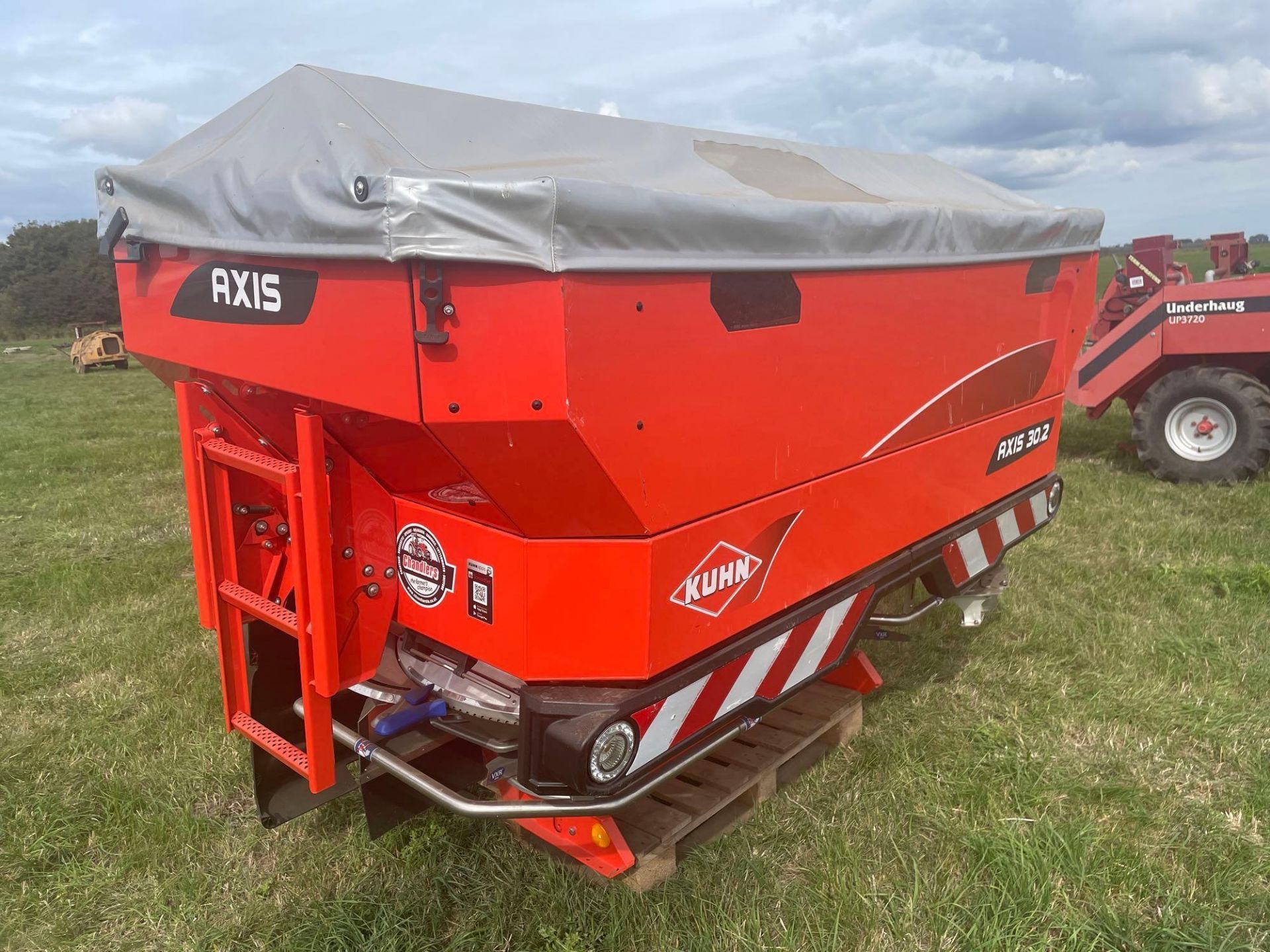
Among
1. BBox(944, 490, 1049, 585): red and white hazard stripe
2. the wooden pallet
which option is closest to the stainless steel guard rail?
the wooden pallet

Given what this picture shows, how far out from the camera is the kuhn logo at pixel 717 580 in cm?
197

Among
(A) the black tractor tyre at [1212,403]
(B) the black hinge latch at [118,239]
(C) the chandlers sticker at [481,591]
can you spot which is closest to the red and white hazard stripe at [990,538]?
(C) the chandlers sticker at [481,591]

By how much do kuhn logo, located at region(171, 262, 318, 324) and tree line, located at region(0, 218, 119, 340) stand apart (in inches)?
1561

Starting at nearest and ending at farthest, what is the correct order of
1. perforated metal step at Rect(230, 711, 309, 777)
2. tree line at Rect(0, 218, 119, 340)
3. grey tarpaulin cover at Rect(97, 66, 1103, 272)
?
1. grey tarpaulin cover at Rect(97, 66, 1103, 272)
2. perforated metal step at Rect(230, 711, 309, 777)
3. tree line at Rect(0, 218, 119, 340)

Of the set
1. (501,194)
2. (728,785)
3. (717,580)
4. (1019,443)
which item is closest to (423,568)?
(717,580)

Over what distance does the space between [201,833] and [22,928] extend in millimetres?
485

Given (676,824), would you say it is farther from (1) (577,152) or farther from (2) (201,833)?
(1) (577,152)

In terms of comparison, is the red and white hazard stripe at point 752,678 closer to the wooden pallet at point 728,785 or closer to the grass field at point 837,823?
the wooden pallet at point 728,785

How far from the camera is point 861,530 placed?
8.33 ft

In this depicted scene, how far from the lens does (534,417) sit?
158 cm

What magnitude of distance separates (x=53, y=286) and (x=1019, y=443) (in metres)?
46.5

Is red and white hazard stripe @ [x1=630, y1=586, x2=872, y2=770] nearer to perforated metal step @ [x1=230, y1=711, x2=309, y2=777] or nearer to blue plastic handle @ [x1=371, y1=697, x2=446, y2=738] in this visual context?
blue plastic handle @ [x1=371, y1=697, x2=446, y2=738]

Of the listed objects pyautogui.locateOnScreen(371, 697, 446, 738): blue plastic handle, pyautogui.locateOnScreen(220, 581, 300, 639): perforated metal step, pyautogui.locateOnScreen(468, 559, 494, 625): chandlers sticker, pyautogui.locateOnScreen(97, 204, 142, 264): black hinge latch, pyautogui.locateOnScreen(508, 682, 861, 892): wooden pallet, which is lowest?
pyautogui.locateOnScreen(508, 682, 861, 892): wooden pallet

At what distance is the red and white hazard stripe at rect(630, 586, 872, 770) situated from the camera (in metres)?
2.01
